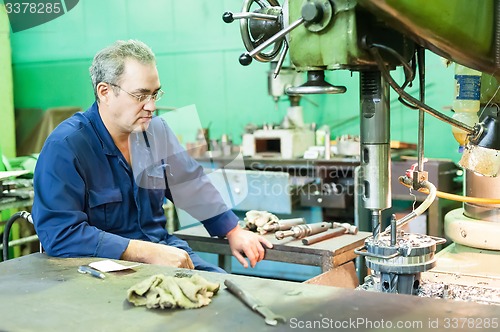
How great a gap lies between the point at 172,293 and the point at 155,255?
742mm

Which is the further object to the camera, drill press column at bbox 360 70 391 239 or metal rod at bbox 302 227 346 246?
metal rod at bbox 302 227 346 246

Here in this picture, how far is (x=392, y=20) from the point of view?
1080mm

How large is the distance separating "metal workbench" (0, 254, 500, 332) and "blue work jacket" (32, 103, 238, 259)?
0.51 metres

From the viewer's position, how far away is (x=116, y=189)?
2080 millimetres

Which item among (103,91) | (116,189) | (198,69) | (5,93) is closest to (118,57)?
(103,91)

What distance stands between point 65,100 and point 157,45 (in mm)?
1161

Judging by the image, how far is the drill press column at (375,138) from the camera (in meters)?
1.27

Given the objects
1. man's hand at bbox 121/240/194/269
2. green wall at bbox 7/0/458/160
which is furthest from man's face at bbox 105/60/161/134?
green wall at bbox 7/0/458/160

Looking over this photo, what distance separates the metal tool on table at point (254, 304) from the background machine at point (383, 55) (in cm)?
28

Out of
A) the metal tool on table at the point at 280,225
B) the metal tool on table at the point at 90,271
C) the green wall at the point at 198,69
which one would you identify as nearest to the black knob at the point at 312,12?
the metal tool on table at the point at 90,271

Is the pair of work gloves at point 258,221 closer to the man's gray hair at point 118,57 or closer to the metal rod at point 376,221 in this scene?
the man's gray hair at point 118,57

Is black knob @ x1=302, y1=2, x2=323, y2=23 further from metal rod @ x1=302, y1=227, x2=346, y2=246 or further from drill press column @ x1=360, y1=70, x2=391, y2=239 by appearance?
metal rod @ x1=302, y1=227, x2=346, y2=246

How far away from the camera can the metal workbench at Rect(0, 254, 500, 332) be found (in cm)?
105

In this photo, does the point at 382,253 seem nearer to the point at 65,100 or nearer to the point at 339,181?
the point at 339,181
